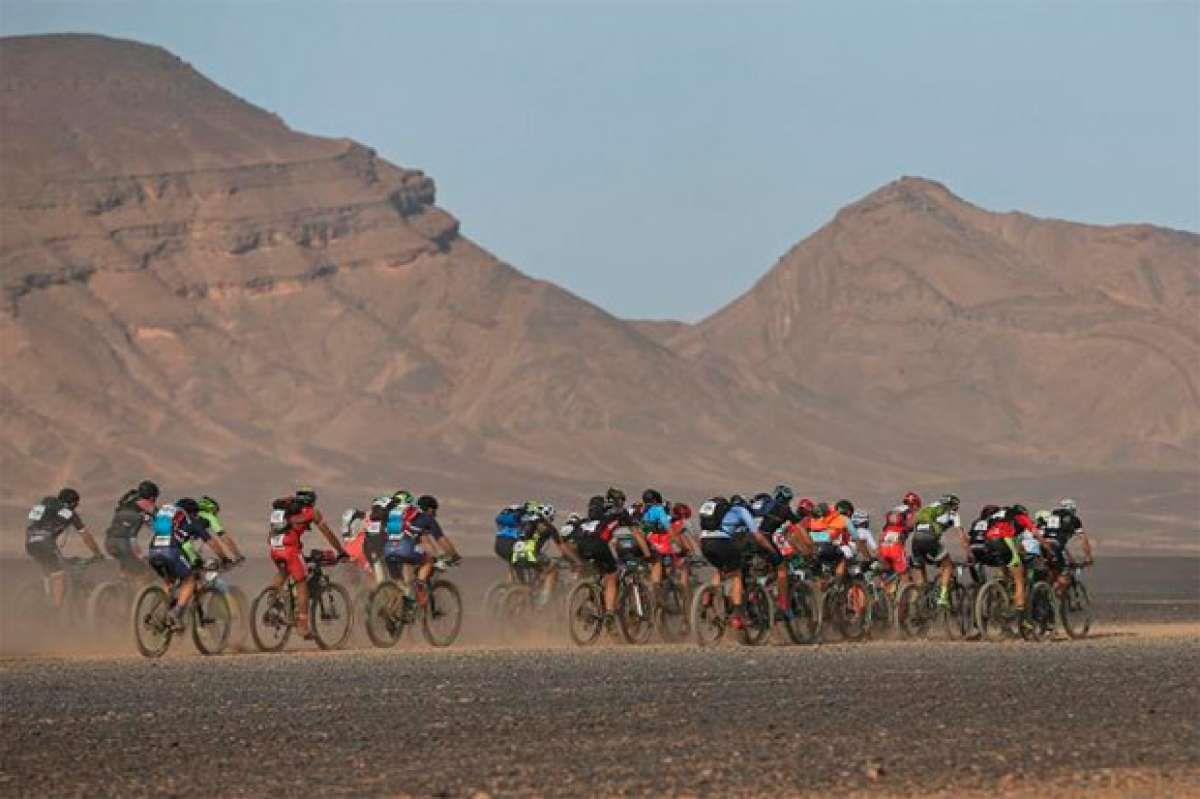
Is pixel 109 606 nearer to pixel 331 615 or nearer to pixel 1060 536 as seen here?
pixel 331 615

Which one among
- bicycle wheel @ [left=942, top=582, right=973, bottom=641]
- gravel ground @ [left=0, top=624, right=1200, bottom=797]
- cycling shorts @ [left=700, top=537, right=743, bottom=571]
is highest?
cycling shorts @ [left=700, top=537, right=743, bottom=571]

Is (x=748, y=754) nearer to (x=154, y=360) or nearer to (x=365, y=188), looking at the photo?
(x=154, y=360)

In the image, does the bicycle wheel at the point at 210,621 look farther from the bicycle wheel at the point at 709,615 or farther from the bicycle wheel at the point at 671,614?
the bicycle wheel at the point at 671,614

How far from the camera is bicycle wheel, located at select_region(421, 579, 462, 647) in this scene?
102 feet

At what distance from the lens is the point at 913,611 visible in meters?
33.2

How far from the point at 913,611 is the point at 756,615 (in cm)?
387

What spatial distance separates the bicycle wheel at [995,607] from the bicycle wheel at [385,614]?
7.46m

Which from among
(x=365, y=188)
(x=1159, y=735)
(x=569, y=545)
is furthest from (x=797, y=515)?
(x=365, y=188)

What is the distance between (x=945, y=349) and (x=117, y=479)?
230ft

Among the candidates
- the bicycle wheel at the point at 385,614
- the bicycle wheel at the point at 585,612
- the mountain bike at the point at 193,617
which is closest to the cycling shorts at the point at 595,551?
the bicycle wheel at the point at 585,612

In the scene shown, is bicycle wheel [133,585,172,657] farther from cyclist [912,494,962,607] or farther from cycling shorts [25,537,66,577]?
cyclist [912,494,962,607]

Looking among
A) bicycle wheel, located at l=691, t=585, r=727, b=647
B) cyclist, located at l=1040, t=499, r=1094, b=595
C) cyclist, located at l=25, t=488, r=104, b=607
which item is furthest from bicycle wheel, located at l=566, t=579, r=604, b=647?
cyclist, located at l=25, t=488, r=104, b=607

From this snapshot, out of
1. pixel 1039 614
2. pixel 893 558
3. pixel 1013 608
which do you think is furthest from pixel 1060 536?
pixel 893 558

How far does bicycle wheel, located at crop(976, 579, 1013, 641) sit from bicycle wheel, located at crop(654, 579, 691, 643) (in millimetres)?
3859
